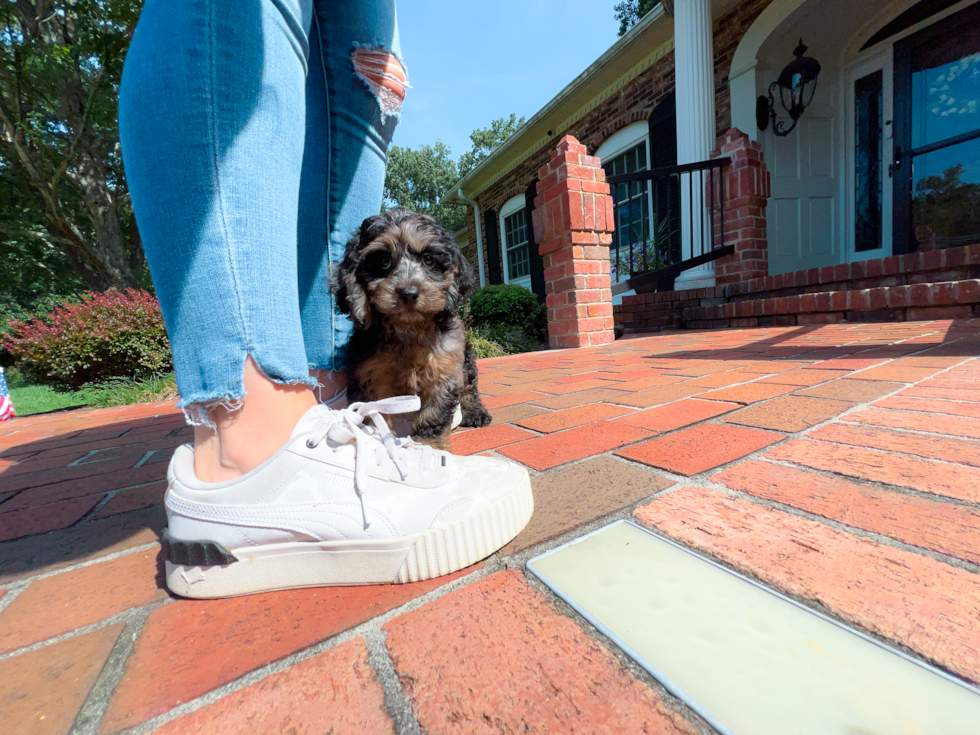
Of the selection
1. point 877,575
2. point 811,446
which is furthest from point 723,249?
point 877,575

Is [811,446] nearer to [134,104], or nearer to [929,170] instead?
[134,104]

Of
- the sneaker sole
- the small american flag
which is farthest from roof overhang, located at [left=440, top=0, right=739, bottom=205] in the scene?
the small american flag

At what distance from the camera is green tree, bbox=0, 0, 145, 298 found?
30.6ft

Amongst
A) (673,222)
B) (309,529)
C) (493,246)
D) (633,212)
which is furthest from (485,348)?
(493,246)

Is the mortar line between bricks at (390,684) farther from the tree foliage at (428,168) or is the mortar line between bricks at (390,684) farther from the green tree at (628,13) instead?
the tree foliage at (428,168)

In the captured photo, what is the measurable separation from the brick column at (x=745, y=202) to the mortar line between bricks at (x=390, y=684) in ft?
20.9

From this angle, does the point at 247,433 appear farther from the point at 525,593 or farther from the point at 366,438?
the point at 525,593

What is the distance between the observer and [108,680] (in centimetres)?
67

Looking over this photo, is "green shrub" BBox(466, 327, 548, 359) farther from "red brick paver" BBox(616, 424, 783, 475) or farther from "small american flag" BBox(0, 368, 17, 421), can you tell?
"small american flag" BBox(0, 368, 17, 421)

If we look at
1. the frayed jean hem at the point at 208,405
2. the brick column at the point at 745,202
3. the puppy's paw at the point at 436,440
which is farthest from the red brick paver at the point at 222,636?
the brick column at the point at 745,202

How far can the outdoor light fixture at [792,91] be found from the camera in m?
6.02

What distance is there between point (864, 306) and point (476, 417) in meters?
4.22

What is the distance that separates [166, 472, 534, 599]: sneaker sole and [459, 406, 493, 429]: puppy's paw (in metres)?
1.15

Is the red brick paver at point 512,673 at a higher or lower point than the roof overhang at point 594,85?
lower
